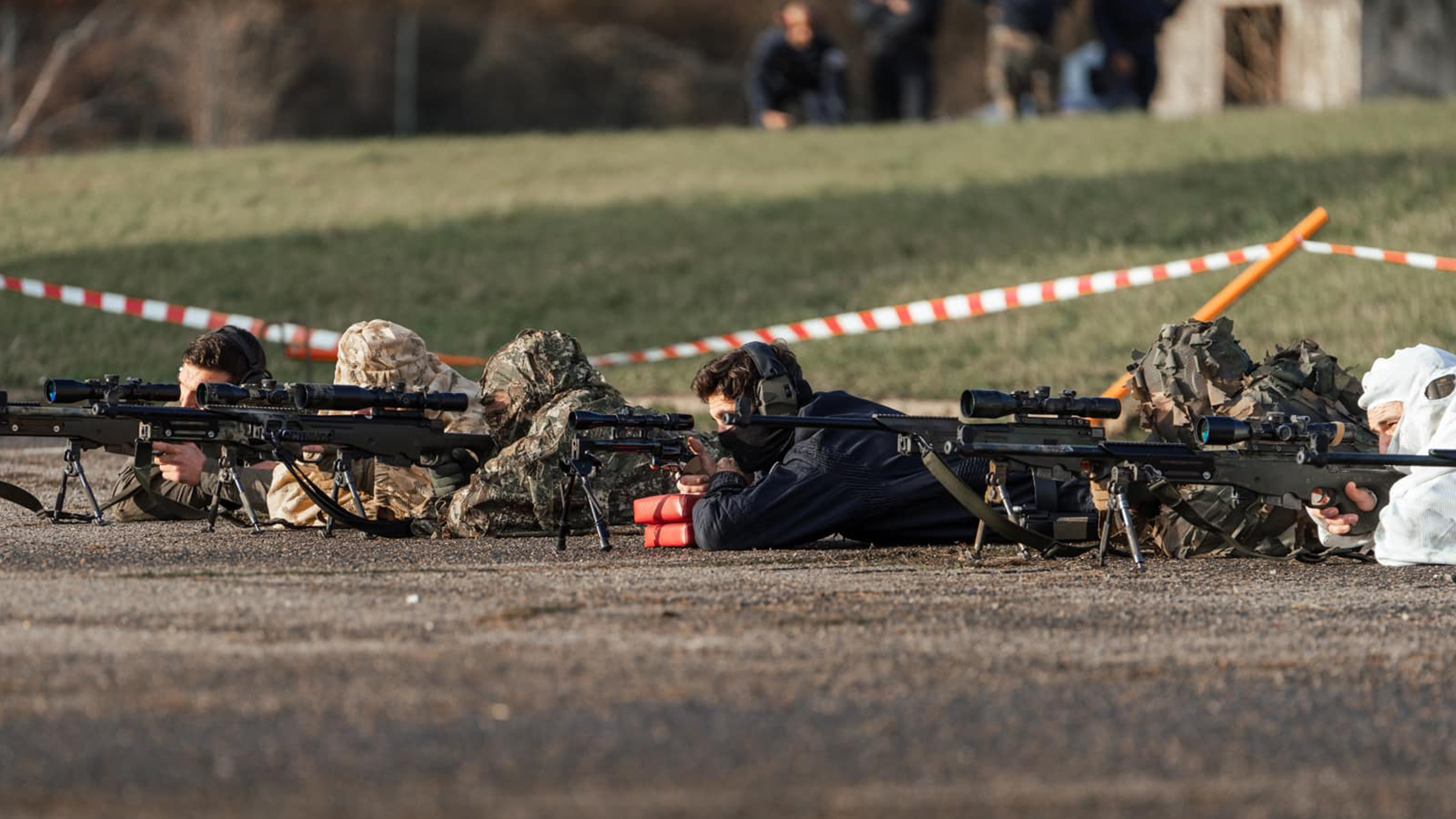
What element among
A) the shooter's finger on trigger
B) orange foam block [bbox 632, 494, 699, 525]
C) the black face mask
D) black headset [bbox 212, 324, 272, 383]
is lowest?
orange foam block [bbox 632, 494, 699, 525]

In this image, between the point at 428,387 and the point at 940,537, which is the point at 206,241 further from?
the point at 940,537

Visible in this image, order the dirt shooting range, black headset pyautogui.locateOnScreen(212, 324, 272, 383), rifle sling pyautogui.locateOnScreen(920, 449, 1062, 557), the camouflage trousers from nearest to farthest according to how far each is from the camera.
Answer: the dirt shooting range
rifle sling pyautogui.locateOnScreen(920, 449, 1062, 557)
black headset pyautogui.locateOnScreen(212, 324, 272, 383)
the camouflage trousers

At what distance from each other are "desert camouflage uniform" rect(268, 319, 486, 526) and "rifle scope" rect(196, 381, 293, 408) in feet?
1.55

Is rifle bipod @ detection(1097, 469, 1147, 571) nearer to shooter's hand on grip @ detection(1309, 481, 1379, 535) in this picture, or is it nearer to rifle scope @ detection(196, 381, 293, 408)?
shooter's hand on grip @ detection(1309, 481, 1379, 535)

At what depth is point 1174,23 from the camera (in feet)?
112

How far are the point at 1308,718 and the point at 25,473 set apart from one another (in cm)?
854

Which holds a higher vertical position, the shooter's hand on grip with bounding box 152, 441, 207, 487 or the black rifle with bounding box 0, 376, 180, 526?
the black rifle with bounding box 0, 376, 180, 526

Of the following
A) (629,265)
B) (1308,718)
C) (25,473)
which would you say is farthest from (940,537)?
(629,265)

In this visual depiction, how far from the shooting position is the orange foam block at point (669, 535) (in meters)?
8.80

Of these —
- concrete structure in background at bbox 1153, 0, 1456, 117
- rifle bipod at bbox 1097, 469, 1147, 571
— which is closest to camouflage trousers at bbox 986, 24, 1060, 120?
concrete structure in background at bbox 1153, 0, 1456, 117

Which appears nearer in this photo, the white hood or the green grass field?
the white hood

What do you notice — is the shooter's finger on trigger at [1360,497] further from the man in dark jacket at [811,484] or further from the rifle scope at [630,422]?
the rifle scope at [630,422]

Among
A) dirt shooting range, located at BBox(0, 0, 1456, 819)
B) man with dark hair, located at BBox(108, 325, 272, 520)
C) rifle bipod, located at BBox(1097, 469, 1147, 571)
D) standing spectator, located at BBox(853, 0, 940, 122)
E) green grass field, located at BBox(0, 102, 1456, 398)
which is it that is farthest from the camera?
standing spectator, located at BBox(853, 0, 940, 122)

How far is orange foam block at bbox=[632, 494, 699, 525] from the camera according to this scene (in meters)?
8.82
